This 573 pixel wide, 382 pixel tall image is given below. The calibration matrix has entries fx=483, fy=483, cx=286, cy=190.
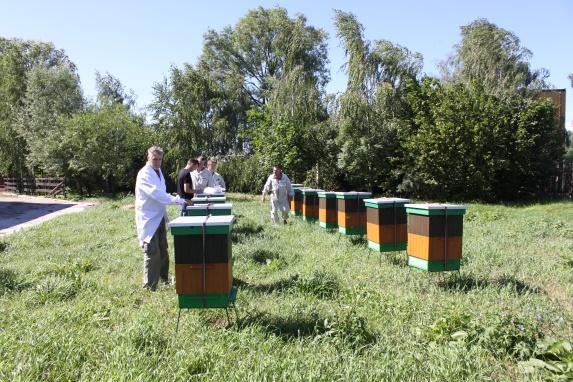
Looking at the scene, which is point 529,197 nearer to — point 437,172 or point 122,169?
point 437,172

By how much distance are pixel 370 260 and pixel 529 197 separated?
14434 mm

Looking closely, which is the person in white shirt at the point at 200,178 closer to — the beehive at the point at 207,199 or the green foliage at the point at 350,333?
the beehive at the point at 207,199

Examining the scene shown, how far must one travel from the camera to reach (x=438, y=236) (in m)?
5.62

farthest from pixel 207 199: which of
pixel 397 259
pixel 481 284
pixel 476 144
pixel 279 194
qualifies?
pixel 476 144

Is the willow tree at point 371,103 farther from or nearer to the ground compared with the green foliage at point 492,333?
farther from the ground

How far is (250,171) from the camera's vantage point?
22.3 meters

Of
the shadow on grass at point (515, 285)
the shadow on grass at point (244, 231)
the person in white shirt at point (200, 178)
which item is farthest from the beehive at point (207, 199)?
the shadow on grass at point (515, 285)

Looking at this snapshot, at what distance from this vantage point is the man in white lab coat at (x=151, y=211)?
17.9 ft

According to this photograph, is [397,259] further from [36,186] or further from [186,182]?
[36,186]

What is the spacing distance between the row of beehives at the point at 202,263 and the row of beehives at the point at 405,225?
8.48 feet

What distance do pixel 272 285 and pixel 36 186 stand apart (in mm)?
30509

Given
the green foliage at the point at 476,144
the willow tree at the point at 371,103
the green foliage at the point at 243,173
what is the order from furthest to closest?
the green foliage at the point at 243,173 → the willow tree at the point at 371,103 → the green foliage at the point at 476,144

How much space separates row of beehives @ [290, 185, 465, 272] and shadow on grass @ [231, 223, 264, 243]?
5.07ft

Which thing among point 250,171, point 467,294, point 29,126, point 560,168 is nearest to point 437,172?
point 560,168
